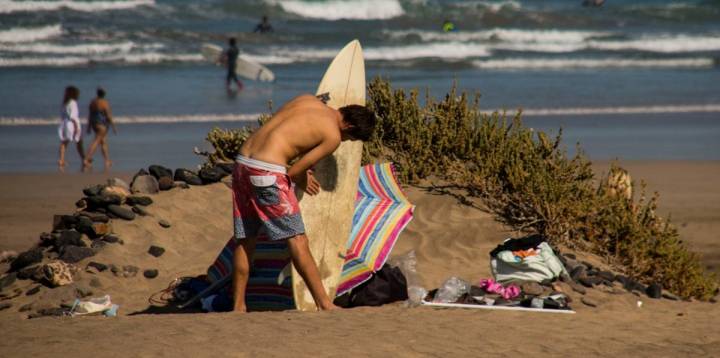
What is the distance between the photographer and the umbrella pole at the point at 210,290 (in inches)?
279

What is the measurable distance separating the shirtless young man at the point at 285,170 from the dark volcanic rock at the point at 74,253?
2.03m

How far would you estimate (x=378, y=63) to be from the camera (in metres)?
28.9

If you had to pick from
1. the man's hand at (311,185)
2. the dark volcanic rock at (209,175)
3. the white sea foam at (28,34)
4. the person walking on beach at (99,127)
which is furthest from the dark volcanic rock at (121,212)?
the white sea foam at (28,34)

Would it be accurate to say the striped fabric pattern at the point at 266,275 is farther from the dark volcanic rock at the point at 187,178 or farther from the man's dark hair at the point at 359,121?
the dark volcanic rock at the point at 187,178

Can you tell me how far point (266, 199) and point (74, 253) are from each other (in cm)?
246

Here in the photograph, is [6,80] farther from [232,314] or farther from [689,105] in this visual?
[232,314]

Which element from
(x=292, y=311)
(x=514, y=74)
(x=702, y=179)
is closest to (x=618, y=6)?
(x=514, y=74)

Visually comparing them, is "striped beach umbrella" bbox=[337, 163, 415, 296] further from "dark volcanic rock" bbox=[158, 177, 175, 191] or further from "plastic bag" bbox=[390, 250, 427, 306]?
"dark volcanic rock" bbox=[158, 177, 175, 191]

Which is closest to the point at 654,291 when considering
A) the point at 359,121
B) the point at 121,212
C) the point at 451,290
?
the point at 451,290

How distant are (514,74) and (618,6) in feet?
71.0

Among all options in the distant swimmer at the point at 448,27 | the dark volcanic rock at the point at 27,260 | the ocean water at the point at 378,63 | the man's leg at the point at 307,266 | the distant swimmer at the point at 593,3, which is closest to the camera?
the man's leg at the point at 307,266

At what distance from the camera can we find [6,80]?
2405 centimetres

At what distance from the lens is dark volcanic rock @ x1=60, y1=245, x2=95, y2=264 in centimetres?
789

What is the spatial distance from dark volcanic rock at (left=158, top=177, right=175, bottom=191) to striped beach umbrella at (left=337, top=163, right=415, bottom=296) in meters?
2.44
